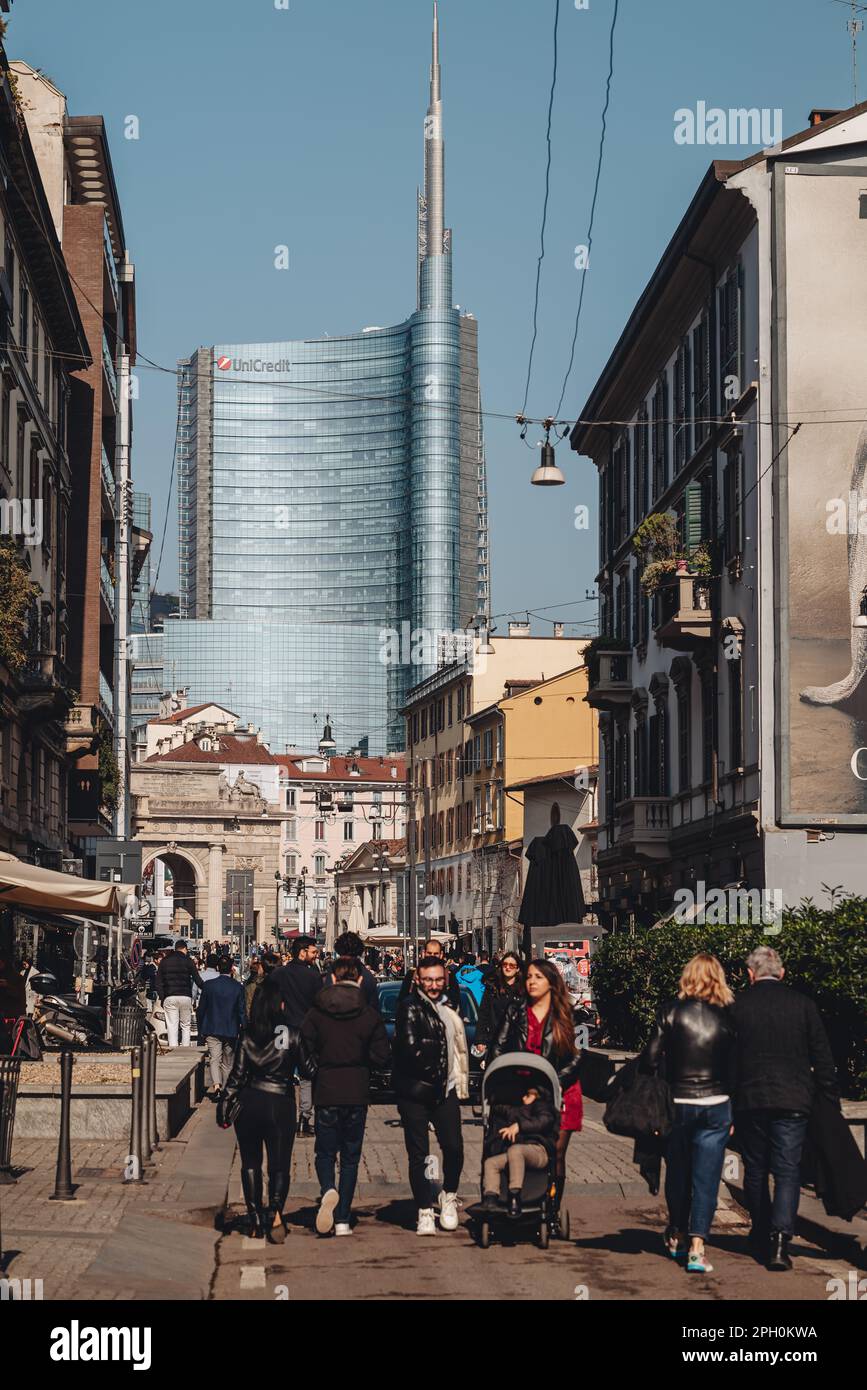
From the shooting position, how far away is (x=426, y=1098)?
12.1 metres

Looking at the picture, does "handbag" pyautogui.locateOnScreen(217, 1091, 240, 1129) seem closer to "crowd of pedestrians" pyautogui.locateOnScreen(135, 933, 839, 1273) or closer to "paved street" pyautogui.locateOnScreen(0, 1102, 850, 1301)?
"crowd of pedestrians" pyautogui.locateOnScreen(135, 933, 839, 1273)

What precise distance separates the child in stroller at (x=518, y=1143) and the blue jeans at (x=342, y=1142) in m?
0.86

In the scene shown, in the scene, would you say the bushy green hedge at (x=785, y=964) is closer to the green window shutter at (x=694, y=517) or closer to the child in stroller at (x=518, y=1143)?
the child in stroller at (x=518, y=1143)

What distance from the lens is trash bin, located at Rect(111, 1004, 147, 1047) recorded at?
2009cm

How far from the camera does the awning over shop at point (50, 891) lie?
770 inches

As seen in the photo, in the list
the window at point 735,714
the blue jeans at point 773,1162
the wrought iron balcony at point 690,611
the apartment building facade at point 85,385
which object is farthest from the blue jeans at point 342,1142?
the apartment building facade at point 85,385

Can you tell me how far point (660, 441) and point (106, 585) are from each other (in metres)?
20.6

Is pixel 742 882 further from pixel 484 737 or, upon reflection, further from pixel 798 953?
pixel 484 737

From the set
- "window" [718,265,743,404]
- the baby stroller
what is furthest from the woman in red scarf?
"window" [718,265,743,404]

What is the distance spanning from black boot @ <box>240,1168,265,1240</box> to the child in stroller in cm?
143

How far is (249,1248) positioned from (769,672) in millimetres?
19709

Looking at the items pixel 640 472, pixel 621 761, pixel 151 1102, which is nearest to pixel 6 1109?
pixel 151 1102

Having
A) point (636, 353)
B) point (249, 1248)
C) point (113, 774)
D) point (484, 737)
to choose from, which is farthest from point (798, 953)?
point (484, 737)

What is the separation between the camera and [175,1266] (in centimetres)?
1041
